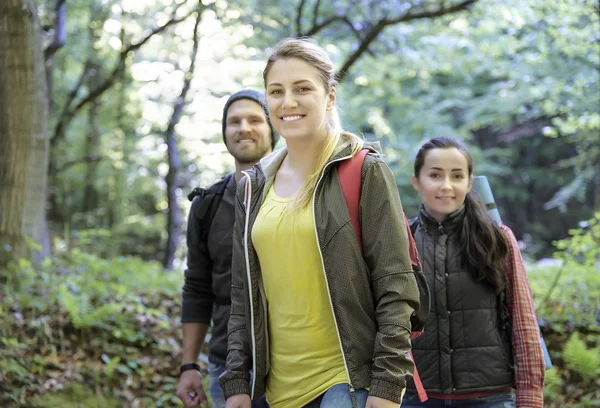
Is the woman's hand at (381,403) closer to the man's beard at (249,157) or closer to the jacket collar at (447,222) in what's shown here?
the jacket collar at (447,222)

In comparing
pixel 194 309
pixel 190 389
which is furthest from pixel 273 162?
pixel 190 389

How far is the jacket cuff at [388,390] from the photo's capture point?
75.4 inches

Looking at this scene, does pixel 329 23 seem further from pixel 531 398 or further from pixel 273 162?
pixel 531 398

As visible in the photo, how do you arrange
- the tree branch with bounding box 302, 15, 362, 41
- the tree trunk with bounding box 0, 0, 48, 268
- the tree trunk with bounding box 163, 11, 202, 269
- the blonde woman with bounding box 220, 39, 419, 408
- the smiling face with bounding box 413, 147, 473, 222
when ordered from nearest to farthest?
the blonde woman with bounding box 220, 39, 419, 408 < the smiling face with bounding box 413, 147, 473, 222 < the tree trunk with bounding box 0, 0, 48, 268 < the tree branch with bounding box 302, 15, 362, 41 < the tree trunk with bounding box 163, 11, 202, 269

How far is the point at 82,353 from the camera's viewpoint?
526 centimetres

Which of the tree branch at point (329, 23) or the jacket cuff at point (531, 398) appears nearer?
the jacket cuff at point (531, 398)

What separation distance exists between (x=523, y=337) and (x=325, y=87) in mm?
1555

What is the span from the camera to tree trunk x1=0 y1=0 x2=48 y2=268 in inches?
264

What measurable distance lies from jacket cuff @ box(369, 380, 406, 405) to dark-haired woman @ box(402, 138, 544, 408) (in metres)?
0.99

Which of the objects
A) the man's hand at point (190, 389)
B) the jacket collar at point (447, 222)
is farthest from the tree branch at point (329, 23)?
the man's hand at point (190, 389)

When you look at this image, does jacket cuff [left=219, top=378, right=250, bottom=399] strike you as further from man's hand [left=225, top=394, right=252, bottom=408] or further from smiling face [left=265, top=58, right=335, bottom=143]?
smiling face [left=265, top=58, right=335, bottom=143]

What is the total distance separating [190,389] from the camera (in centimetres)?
319

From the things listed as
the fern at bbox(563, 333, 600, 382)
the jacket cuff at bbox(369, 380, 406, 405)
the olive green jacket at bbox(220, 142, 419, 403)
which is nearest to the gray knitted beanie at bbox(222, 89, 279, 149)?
the olive green jacket at bbox(220, 142, 419, 403)

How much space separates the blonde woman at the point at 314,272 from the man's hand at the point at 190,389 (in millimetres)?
A: 915
